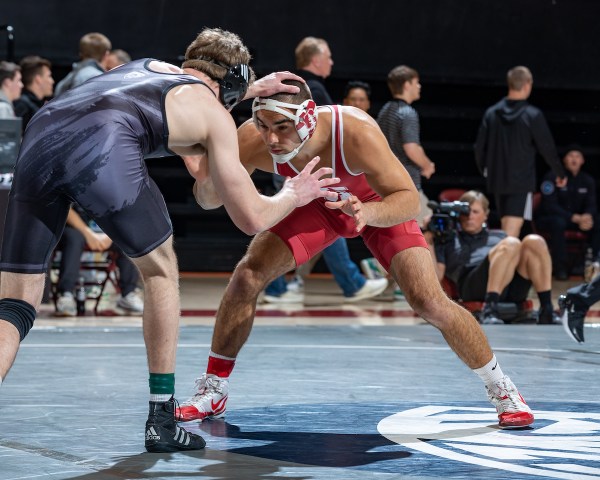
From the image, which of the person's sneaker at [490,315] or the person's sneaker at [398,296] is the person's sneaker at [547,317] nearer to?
the person's sneaker at [490,315]

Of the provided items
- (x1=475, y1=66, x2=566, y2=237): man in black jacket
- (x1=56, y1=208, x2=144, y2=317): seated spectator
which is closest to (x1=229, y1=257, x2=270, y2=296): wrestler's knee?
(x1=56, y1=208, x2=144, y2=317): seated spectator

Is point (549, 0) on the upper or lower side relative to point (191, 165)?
upper

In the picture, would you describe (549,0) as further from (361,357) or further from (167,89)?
(167,89)

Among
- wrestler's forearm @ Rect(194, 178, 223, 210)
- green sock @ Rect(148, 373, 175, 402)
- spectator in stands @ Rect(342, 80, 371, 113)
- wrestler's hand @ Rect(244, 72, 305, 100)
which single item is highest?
spectator in stands @ Rect(342, 80, 371, 113)

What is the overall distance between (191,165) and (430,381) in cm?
178

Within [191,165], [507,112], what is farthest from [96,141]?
[507,112]

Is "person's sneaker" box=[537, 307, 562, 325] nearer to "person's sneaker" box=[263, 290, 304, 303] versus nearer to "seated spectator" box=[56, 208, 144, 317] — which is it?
"person's sneaker" box=[263, 290, 304, 303]

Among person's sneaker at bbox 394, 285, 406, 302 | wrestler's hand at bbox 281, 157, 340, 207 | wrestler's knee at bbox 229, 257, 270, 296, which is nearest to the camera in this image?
wrestler's hand at bbox 281, 157, 340, 207

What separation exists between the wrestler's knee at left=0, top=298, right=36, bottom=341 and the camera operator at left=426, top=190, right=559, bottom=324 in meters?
4.45

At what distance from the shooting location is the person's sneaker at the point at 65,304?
7699 millimetres

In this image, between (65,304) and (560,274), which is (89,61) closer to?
(65,304)

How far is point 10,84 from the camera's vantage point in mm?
7820

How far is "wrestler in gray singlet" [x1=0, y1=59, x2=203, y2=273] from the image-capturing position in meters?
3.54

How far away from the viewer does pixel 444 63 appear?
1221 cm
